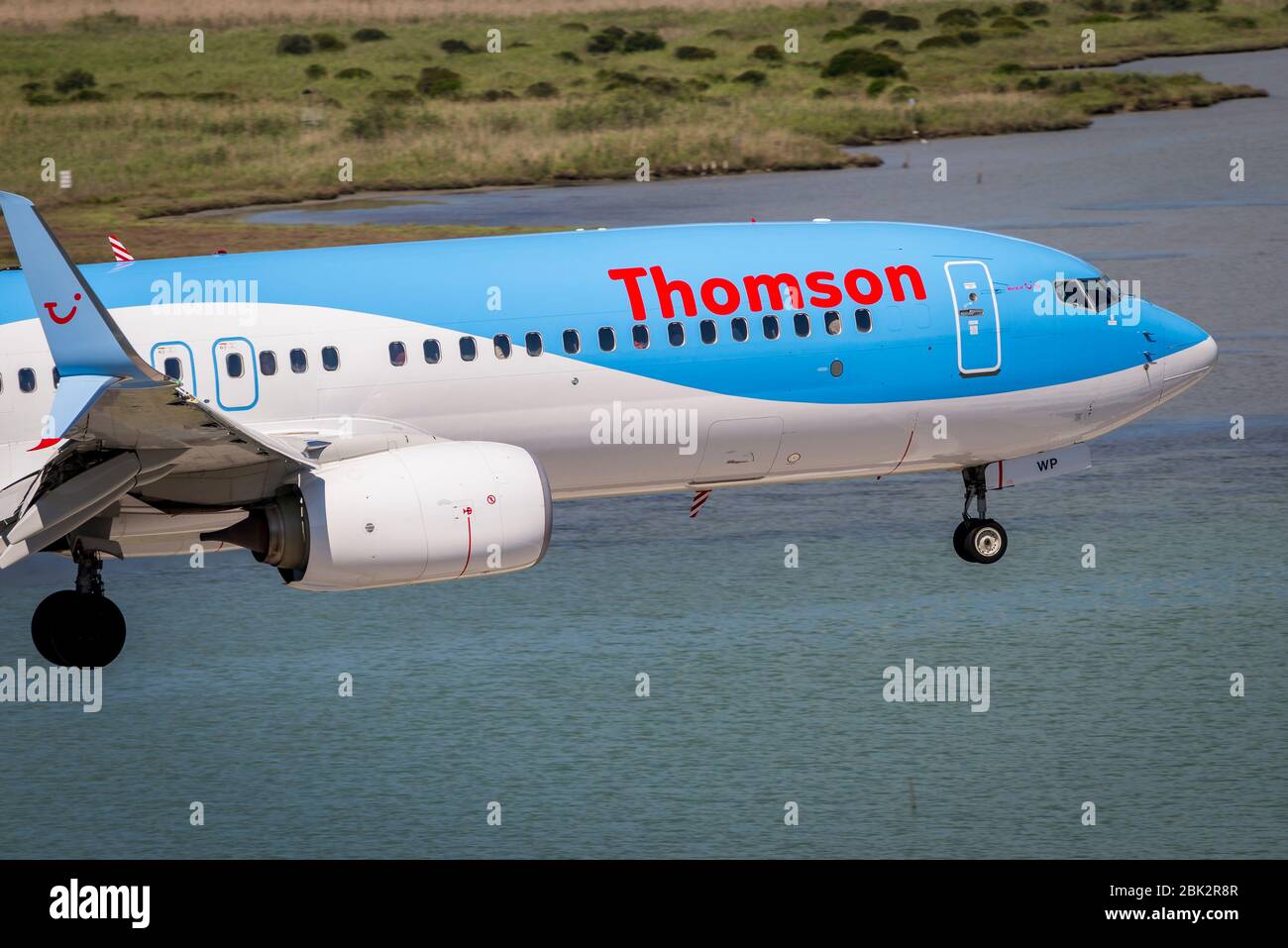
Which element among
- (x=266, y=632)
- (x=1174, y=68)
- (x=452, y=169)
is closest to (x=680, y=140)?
(x=452, y=169)

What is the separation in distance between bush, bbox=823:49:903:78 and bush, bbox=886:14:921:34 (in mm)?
26892

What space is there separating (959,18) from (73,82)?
62785 millimetres

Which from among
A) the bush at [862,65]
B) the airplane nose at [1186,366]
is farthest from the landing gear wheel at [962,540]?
the bush at [862,65]

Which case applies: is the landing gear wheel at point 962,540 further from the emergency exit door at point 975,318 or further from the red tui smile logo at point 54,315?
the red tui smile logo at point 54,315

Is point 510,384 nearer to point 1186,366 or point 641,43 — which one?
point 1186,366

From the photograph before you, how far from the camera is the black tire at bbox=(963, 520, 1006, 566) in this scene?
3092 centimetres

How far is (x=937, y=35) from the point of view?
136m

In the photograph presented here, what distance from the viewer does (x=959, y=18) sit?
144 metres

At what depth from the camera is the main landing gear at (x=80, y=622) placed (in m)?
25.4

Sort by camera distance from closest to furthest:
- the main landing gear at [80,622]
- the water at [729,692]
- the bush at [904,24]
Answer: the water at [729,692] → the main landing gear at [80,622] → the bush at [904,24]

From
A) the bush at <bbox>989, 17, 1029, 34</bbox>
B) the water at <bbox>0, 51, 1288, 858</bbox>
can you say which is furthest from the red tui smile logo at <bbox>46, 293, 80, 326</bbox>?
the bush at <bbox>989, 17, 1029, 34</bbox>

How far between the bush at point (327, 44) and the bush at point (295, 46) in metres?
0.59

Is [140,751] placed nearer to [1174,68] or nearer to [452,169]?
[452,169]

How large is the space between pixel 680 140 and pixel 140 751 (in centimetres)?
6838
